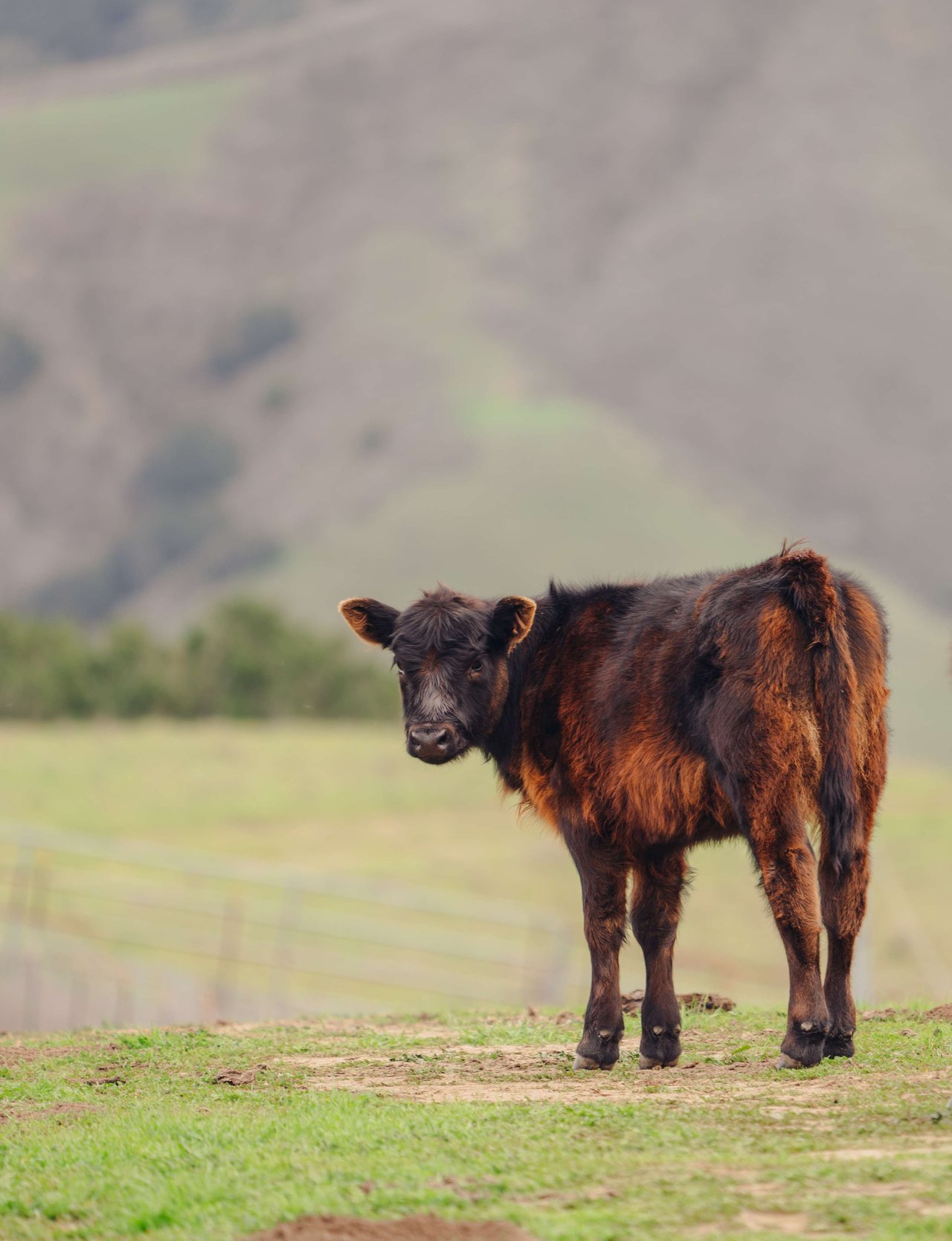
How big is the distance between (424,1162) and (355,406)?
175843 millimetres

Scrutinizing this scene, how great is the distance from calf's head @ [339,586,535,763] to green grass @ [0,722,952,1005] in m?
21.2

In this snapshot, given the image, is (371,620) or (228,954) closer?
(371,620)

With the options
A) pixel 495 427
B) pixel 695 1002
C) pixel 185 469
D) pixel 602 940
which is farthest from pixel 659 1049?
pixel 185 469

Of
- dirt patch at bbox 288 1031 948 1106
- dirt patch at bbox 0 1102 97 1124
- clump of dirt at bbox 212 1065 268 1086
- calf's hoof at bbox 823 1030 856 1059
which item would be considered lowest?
dirt patch at bbox 0 1102 97 1124

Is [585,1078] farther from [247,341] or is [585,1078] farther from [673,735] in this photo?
[247,341]

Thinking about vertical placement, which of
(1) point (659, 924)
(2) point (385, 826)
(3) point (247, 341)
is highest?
(3) point (247, 341)

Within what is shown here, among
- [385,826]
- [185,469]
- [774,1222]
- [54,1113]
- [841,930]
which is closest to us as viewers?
[774,1222]

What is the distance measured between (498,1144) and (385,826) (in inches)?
1307

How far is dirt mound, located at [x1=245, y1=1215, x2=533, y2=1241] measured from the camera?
4.79 metres

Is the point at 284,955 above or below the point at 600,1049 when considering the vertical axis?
below

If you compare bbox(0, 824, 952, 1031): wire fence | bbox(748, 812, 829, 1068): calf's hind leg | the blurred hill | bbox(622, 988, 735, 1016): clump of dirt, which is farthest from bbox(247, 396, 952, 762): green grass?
bbox(748, 812, 829, 1068): calf's hind leg

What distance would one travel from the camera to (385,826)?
128 feet

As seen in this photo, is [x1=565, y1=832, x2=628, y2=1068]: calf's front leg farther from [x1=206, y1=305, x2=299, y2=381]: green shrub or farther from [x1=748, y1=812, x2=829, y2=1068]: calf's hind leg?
[x1=206, y1=305, x2=299, y2=381]: green shrub

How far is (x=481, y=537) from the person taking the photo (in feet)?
461
